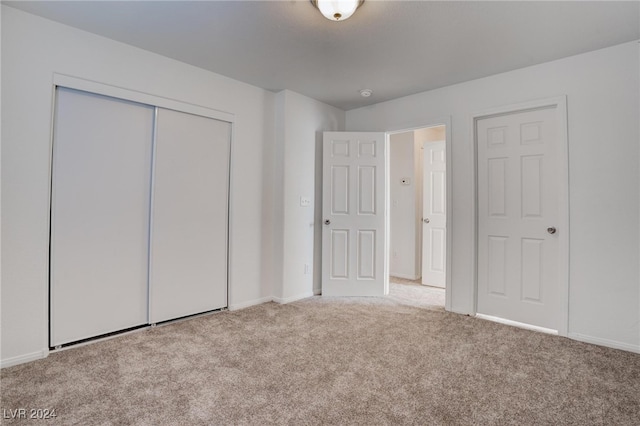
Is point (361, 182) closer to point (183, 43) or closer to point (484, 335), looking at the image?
point (484, 335)

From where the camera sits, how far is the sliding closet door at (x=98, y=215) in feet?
7.78

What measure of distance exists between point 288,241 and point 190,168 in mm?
1317

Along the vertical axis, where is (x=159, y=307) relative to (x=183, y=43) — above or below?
below

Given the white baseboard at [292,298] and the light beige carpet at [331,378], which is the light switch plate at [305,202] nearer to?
the white baseboard at [292,298]

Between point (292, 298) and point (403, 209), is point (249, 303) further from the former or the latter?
point (403, 209)

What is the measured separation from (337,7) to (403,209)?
3545 mm

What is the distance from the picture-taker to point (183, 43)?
2.61 m

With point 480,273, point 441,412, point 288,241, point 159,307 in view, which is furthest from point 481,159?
point 159,307

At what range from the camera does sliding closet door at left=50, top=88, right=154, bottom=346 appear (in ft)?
7.78

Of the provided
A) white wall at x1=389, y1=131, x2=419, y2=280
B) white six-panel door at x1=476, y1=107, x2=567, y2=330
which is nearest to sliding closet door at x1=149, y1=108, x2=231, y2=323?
white six-panel door at x1=476, y1=107, x2=567, y2=330

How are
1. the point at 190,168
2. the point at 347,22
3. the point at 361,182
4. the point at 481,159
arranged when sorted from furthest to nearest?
the point at 361,182
the point at 481,159
the point at 190,168
the point at 347,22

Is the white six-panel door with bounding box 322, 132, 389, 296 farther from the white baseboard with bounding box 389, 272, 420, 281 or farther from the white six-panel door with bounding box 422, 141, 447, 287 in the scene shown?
the white baseboard with bounding box 389, 272, 420, 281

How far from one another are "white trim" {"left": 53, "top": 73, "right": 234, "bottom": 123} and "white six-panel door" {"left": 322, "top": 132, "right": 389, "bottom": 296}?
140cm

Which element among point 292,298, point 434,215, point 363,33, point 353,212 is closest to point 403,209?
point 434,215
